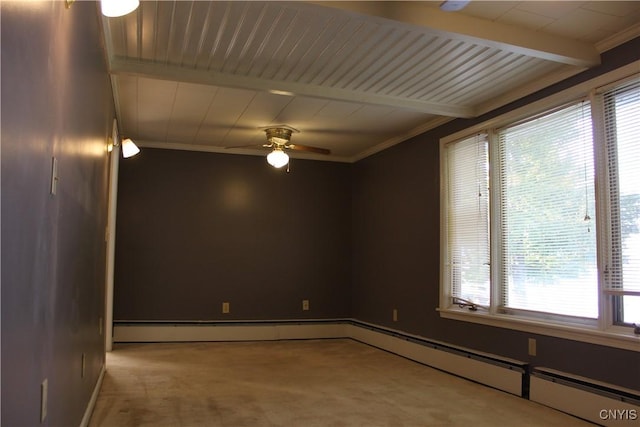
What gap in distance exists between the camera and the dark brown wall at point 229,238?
19.8 ft

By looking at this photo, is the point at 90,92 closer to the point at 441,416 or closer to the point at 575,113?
the point at 441,416

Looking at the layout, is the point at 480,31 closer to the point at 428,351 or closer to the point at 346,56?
the point at 346,56

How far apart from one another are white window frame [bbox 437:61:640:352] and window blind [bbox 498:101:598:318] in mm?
67

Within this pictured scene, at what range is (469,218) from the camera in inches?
177

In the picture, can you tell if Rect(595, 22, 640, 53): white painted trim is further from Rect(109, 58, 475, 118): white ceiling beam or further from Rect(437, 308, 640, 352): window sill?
Rect(437, 308, 640, 352): window sill

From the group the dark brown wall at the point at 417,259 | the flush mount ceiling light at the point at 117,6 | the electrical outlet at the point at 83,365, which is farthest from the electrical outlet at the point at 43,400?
the dark brown wall at the point at 417,259

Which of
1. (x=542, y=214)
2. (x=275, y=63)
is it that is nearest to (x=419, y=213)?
(x=542, y=214)

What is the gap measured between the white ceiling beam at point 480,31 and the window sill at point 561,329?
5.63 feet

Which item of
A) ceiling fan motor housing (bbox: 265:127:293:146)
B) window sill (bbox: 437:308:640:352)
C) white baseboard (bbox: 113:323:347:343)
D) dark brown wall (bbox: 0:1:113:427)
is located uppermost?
ceiling fan motor housing (bbox: 265:127:293:146)

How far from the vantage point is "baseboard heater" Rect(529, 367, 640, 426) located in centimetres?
296

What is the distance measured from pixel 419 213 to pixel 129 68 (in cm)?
311

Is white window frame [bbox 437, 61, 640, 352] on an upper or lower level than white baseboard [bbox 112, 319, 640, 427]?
upper

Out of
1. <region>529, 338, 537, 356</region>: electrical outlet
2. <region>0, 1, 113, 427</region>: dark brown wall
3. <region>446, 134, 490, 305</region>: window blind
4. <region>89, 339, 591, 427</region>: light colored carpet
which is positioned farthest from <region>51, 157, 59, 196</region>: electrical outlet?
<region>446, 134, 490, 305</region>: window blind

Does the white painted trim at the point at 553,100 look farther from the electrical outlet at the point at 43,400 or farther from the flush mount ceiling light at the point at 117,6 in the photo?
the electrical outlet at the point at 43,400
